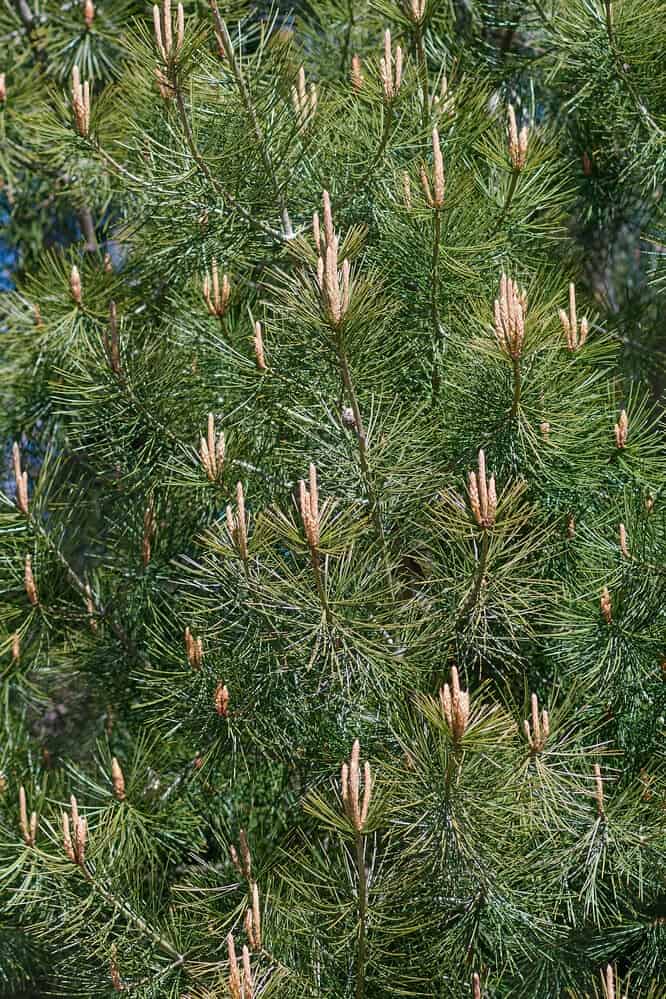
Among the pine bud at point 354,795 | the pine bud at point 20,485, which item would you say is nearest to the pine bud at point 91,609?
the pine bud at point 20,485

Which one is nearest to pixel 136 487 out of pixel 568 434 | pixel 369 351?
pixel 369 351

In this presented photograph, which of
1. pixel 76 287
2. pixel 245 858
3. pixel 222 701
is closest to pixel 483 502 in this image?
pixel 222 701

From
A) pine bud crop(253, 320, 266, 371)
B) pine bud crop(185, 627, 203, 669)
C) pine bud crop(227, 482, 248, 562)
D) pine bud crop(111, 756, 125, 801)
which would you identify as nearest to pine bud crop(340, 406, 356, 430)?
pine bud crop(253, 320, 266, 371)

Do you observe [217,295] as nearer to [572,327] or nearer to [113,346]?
[113,346]

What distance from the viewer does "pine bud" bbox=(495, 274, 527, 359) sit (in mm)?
1400

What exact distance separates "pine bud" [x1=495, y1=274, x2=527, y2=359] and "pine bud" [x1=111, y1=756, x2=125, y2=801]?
2.55 feet

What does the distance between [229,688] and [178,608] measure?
353 millimetres

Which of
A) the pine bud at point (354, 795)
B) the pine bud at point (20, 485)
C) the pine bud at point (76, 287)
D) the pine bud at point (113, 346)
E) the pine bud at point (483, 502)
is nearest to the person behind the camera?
the pine bud at point (354, 795)

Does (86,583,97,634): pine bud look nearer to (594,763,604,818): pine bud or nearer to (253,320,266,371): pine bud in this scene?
(253,320,266,371): pine bud

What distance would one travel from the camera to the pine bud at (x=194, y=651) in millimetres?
1707

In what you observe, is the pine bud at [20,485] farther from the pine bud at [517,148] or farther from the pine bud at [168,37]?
the pine bud at [517,148]

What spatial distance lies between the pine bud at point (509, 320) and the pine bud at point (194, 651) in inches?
23.0

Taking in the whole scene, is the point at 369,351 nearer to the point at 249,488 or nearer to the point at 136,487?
the point at 249,488

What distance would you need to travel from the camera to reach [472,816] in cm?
145
